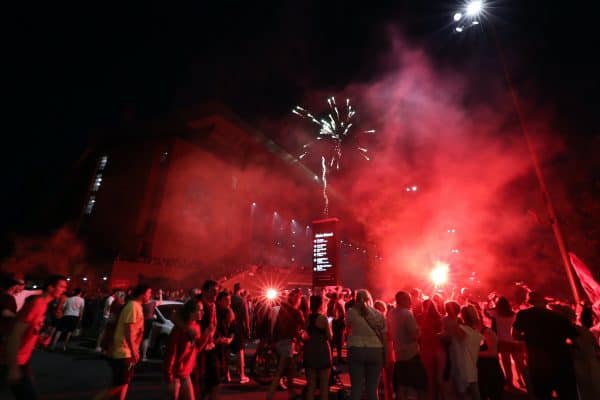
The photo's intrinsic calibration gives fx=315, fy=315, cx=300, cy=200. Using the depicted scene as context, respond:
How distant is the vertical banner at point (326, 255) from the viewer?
412 inches

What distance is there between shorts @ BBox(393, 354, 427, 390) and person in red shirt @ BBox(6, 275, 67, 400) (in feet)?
14.7

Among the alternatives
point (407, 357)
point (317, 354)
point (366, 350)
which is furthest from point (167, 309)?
point (407, 357)

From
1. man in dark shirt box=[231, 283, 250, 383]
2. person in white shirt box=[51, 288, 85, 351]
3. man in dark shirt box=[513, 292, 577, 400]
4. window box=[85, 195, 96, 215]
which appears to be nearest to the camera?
man in dark shirt box=[513, 292, 577, 400]

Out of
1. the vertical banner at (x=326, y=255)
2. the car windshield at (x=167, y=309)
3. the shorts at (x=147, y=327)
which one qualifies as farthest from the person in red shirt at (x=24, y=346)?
the vertical banner at (x=326, y=255)

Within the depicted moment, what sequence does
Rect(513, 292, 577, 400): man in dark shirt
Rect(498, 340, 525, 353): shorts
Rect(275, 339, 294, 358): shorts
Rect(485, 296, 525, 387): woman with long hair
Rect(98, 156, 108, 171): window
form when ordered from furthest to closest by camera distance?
Rect(98, 156, 108, 171): window → Rect(498, 340, 525, 353): shorts → Rect(485, 296, 525, 387): woman with long hair → Rect(275, 339, 294, 358): shorts → Rect(513, 292, 577, 400): man in dark shirt

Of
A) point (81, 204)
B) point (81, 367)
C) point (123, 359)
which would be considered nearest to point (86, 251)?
point (81, 204)

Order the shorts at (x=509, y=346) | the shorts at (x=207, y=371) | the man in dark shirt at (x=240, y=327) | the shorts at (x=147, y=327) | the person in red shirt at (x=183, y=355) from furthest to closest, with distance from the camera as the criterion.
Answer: the shorts at (x=147, y=327), the man in dark shirt at (x=240, y=327), the shorts at (x=509, y=346), the shorts at (x=207, y=371), the person in red shirt at (x=183, y=355)

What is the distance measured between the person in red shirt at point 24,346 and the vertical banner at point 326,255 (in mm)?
7877

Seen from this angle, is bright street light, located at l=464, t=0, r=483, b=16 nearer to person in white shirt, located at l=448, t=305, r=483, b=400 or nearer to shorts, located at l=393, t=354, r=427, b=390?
person in white shirt, located at l=448, t=305, r=483, b=400

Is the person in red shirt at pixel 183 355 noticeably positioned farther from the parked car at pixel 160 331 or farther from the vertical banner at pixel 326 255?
the vertical banner at pixel 326 255

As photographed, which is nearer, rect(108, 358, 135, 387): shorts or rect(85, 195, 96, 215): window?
rect(108, 358, 135, 387): shorts

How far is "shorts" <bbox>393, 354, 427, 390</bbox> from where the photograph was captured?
14.2 feet

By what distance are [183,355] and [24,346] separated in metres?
1.71

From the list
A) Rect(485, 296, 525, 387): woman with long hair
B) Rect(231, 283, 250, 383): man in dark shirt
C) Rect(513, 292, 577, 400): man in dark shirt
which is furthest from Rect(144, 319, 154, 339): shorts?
Rect(513, 292, 577, 400): man in dark shirt
